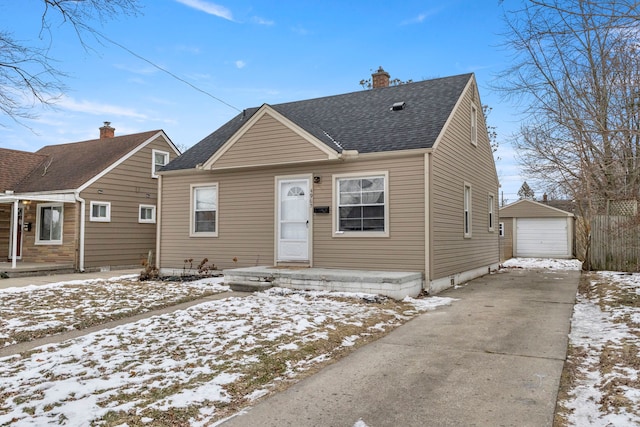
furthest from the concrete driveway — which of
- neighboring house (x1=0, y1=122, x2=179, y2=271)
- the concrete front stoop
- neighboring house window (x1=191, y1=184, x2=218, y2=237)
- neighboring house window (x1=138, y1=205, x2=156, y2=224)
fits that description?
neighboring house window (x1=138, y1=205, x2=156, y2=224)

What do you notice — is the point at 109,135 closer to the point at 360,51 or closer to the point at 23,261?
the point at 23,261

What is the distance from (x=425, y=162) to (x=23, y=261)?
15098mm

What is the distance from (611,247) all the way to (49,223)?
18.9m

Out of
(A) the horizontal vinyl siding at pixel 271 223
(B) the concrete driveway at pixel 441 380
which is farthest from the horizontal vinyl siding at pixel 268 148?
(B) the concrete driveway at pixel 441 380

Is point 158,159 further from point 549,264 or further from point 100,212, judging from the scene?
point 549,264

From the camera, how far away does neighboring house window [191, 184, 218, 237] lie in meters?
12.2

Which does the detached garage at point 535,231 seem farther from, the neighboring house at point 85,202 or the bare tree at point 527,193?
the neighboring house at point 85,202

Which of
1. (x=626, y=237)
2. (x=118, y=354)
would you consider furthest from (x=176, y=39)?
(x=626, y=237)

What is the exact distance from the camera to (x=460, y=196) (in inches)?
449

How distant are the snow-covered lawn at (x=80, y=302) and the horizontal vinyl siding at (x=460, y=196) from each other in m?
5.15

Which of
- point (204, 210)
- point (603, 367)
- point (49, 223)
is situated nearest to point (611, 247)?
point (603, 367)

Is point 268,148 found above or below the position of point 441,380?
above

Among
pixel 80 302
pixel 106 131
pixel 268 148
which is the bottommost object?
pixel 80 302

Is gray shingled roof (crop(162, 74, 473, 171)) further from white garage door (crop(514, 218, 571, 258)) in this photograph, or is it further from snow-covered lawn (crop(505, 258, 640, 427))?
white garage door (crop(514, 218, 571, 258))
